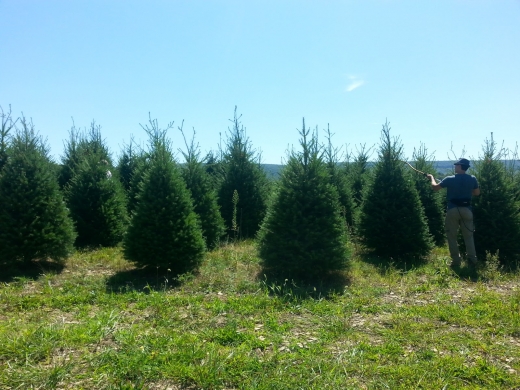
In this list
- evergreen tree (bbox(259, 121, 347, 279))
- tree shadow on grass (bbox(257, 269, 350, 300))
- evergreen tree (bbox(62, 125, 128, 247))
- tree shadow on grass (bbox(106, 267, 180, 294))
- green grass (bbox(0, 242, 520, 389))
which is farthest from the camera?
evergreen tree (bbox(62, 125, 128, 247))

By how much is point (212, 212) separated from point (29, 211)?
3.96 m

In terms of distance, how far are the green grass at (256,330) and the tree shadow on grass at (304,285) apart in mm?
44

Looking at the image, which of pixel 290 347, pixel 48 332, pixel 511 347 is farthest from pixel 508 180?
pixel 48 332

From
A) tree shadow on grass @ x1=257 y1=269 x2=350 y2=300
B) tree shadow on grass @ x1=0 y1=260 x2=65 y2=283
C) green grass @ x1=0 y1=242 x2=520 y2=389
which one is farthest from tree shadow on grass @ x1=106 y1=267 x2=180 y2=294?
tree shadow on grass @ x1=257 y1=269 x2=350 y2=300

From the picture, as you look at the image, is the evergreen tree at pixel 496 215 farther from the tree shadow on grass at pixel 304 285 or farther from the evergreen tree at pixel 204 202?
the evergreen tree at pixel 204 202

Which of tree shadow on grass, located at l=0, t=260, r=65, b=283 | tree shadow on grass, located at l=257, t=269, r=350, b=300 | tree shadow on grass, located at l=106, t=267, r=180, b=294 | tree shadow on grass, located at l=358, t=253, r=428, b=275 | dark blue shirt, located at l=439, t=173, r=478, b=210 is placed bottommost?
tree shadow on grass, located at l=358, t=253, r=428, b=275

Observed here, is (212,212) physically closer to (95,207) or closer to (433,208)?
(95,207)

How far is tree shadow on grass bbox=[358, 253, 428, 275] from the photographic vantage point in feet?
26.7

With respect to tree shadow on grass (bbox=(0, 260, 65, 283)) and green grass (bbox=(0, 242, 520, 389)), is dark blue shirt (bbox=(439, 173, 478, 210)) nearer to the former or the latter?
green grass (bbox=(0, 242, 520, 389))

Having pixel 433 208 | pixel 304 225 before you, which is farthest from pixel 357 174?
pixel 304 225

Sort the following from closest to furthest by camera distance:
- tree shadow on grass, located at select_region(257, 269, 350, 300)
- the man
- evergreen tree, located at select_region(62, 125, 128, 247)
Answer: tree shadow on grass, located at select_region(257, 269, 350, 300), the man, evergreen tree, located at select_region(62, 125, 128, 247)

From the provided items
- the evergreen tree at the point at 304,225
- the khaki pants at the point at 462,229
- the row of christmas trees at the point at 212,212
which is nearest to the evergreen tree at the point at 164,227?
the row of christmas trees at the point at 212,212

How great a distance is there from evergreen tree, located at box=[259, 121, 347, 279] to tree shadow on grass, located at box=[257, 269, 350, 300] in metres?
0.14

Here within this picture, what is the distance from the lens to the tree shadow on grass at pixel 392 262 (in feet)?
26.7
